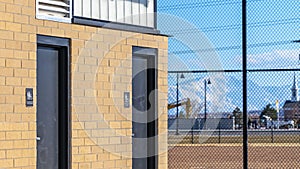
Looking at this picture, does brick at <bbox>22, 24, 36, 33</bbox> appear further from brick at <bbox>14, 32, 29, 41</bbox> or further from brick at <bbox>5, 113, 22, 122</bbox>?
brick at <bbox>5, 113, 22, 122</bbox>

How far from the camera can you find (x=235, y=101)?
1755 centimetres

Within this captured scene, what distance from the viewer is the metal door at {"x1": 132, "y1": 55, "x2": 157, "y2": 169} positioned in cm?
1363

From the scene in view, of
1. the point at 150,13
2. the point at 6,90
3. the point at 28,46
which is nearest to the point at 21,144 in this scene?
the point at 6,90

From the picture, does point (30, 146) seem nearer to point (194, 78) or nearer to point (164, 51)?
point (164, 51)

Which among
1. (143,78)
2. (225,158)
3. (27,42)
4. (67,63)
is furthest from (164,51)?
(225,158)

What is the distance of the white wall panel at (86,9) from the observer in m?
12.4

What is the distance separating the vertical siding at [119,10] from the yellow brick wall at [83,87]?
0.23m

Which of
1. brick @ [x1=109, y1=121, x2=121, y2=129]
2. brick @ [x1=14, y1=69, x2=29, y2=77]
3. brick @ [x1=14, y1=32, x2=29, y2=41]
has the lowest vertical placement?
brick @ [x1=109, y1=121, x2=121, y2=129]

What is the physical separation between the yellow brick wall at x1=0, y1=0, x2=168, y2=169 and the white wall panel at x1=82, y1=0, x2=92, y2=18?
216 mm

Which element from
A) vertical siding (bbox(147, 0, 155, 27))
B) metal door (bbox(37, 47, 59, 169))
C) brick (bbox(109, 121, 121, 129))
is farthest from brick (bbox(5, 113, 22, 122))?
vertical siding (bbox(147, 0, 155, 27))

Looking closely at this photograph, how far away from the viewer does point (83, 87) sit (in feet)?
40.2

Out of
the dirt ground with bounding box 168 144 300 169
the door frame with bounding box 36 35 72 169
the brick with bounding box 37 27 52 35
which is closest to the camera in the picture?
the brick with bounding box 37 27 52 35

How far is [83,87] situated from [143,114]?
75.2 inches

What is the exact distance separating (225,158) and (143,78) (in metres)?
12.2
